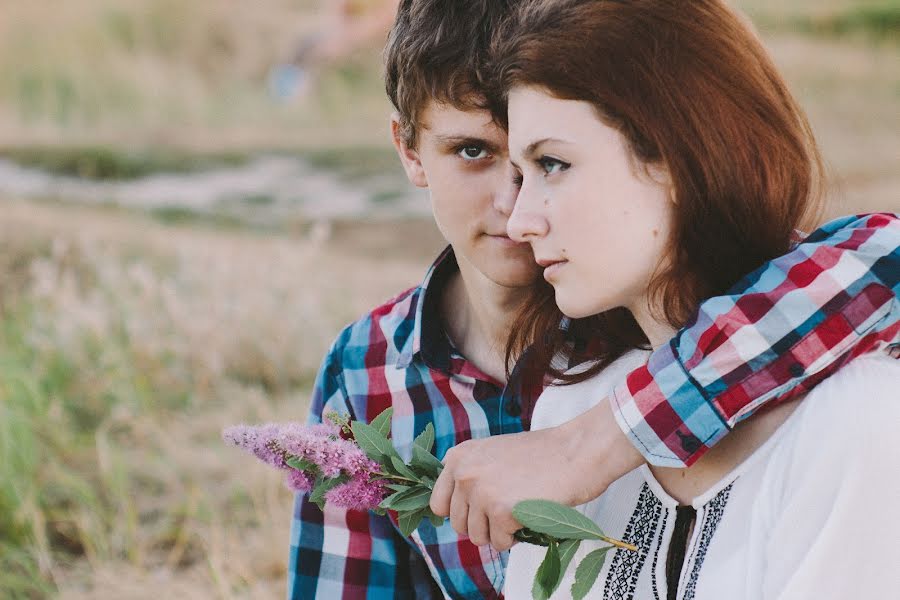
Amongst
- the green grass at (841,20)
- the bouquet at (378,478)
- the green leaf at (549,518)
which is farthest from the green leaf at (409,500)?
the green grass at (841,20)

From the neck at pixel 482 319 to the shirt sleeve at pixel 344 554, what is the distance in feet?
0.81

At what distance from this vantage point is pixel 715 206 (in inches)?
52.6

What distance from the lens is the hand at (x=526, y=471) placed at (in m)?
1.34

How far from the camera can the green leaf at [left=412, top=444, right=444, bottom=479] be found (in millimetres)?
1544

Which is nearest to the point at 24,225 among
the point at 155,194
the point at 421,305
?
the point at 155,194

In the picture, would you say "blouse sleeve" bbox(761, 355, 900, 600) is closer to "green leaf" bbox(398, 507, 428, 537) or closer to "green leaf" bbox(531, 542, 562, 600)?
"green leaf" bbox(531, 542, 562, 600)

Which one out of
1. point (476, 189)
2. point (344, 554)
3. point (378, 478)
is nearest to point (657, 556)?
point (378, 478)

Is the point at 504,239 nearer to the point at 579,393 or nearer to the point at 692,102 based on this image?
the point at 579,393

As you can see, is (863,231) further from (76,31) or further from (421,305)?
(76,31)

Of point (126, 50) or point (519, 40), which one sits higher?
point (126, 50)

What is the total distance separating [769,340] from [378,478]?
1.83 ft

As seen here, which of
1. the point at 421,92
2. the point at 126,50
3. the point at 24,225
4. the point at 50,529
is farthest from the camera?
the point at 126,50

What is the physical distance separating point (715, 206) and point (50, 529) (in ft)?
8.86

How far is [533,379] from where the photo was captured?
1764mm
